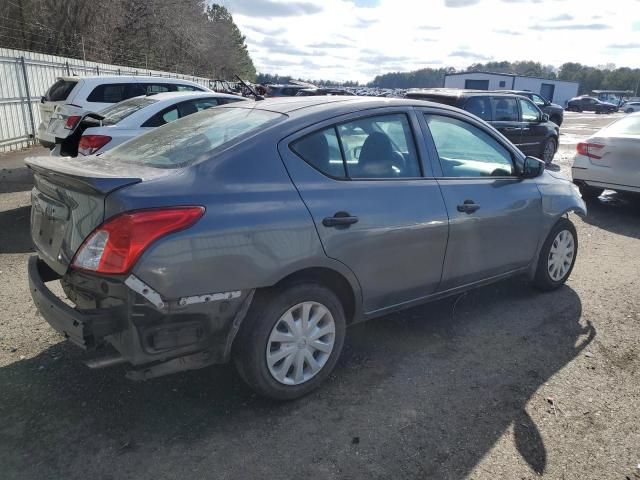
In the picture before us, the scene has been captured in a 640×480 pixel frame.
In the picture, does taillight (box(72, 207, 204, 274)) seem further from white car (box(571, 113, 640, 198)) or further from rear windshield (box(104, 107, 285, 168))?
white car (box(571, 113, 640, 198))

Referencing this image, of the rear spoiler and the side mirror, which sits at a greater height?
the rear spoiler

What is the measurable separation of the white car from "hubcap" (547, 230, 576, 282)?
3529mm

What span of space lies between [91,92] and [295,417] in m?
8.27

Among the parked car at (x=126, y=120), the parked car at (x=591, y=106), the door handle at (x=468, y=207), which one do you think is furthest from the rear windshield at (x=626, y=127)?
the parked car at (x=591, y=106)

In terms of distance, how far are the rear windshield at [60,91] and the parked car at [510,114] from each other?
21.1 feet

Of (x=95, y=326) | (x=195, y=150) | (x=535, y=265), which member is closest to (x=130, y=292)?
(x=95, y=326)

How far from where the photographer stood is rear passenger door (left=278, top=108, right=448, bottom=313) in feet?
9.86

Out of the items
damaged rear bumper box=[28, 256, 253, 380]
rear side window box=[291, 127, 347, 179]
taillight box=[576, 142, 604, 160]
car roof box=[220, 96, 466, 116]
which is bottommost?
damaged rear bumper box=[28, 256, 253, 380]

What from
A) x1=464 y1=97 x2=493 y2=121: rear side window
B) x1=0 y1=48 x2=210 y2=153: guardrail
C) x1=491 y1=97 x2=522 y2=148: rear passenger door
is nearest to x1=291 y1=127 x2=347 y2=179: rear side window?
x1=464 y1=97 x2=493 y2=121: rear side window

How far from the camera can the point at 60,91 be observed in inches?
383

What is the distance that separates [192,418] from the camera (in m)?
2.89

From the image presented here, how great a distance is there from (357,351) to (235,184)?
1624mm

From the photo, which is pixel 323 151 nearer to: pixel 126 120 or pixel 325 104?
pixel 325 104

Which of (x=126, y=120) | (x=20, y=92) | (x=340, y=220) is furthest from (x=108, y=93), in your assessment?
(x=340, y=220)
